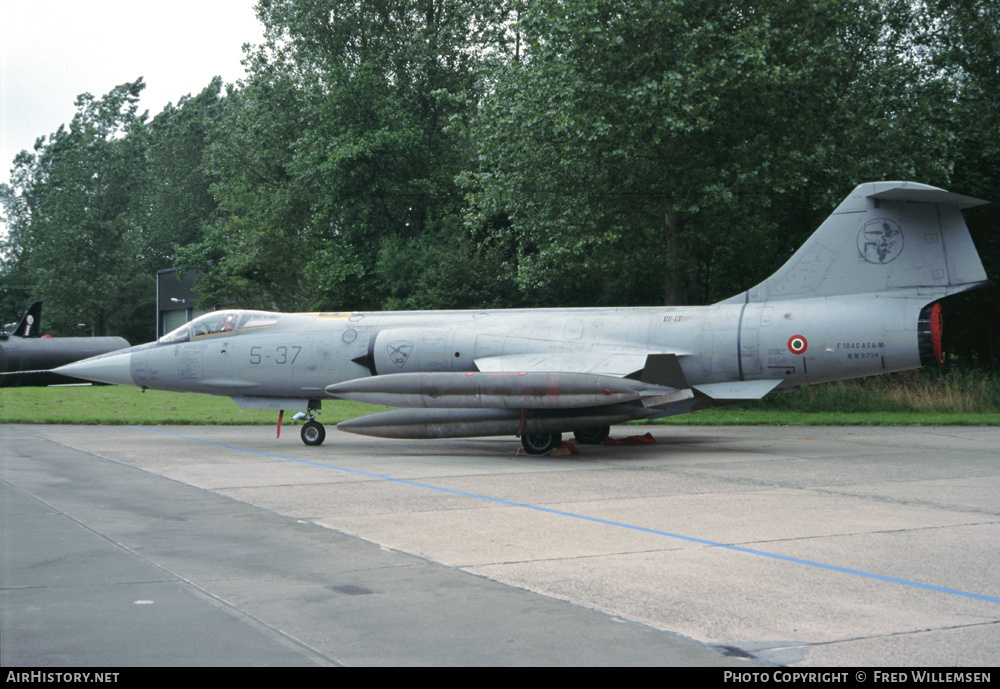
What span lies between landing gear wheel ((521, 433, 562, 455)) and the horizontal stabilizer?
8.36ft

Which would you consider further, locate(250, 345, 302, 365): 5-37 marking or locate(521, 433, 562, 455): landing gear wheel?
locate(250, 345, 302, 365): 5-37 marking

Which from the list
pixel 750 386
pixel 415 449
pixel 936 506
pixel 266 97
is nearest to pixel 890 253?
pixel 750 386

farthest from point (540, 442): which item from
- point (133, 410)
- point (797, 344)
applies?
point (133, 410)

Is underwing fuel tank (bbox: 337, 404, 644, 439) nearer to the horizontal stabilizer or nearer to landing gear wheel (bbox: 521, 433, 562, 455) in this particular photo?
landing gear wheel (bbox: 521, 433, 562, 455)

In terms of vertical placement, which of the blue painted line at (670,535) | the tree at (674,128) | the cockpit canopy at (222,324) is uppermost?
the tree at (674,128)

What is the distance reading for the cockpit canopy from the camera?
18.0 metres

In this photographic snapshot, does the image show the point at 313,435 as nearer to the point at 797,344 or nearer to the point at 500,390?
the point at 500,390

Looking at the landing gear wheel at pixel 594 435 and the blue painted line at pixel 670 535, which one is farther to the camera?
the landing gear wheel at pixel 594 435

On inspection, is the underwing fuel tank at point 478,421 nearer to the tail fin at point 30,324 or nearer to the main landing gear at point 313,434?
the main landing gear at point 313,434

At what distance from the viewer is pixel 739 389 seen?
1515 cm

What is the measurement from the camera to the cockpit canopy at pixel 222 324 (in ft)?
59.2

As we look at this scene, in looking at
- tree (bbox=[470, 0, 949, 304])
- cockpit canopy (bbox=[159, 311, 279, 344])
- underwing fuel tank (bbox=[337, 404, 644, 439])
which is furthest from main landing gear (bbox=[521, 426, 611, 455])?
tree (bbox=[470, 0, 949, 304])

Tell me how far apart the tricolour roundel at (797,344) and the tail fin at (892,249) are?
92 centimetres

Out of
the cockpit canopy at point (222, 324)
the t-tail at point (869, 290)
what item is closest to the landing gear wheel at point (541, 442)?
the t-tail at point (869, 290)
